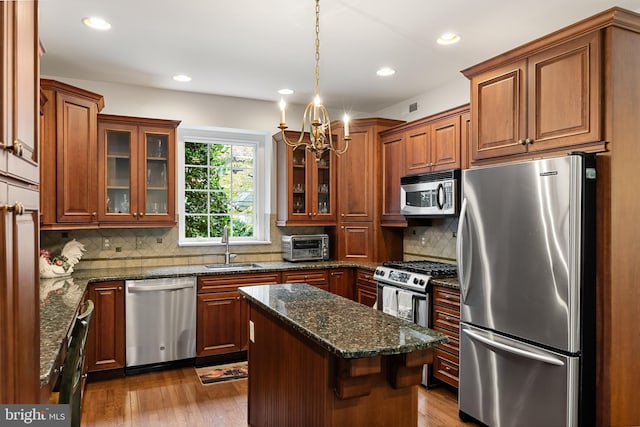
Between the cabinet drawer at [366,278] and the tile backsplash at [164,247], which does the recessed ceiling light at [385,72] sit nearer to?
the tile backsplash at [164,247]

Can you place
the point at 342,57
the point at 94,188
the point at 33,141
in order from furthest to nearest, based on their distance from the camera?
the point at 94,188
the point at 342,57
the point at 33,141

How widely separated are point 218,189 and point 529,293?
11.8 ft

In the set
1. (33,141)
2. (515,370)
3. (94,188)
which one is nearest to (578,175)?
(515,370)

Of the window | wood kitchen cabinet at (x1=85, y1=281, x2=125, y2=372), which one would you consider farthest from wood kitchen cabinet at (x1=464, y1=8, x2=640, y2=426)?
wood kitchen cabinet at (x1=85, y1=281, x2=125, y2=372)

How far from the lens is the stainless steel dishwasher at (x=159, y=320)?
154 inches

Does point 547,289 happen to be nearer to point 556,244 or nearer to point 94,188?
point 556,244

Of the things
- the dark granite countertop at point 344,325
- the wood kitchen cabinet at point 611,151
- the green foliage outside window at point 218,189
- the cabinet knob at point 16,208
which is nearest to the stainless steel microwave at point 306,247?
the green foliage outside window at point 218,189

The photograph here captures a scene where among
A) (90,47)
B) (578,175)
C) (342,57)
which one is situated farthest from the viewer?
(342,57)

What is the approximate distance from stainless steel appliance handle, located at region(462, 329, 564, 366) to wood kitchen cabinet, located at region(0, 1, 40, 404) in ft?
7.94

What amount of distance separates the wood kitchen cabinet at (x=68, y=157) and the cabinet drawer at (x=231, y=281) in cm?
114

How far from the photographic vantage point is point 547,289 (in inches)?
96.3

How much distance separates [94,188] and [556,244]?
3674 millimetres

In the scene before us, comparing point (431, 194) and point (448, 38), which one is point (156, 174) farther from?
point (448, 38)

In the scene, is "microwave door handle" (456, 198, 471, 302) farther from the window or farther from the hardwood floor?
the window
